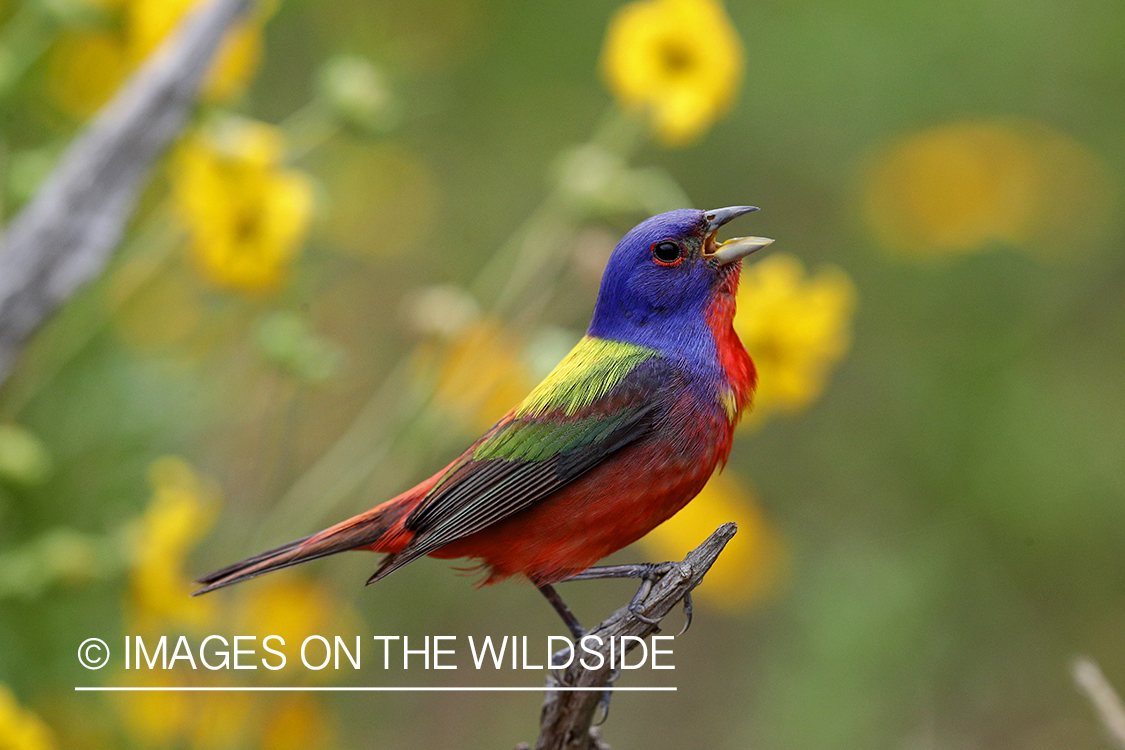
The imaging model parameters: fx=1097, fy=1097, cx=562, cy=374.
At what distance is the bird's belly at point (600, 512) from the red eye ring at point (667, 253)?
12.5 inches

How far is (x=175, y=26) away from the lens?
9.31 ft

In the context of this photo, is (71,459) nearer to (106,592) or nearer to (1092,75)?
(106,592)

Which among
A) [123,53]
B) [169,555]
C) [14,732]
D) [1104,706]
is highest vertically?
[123,53]

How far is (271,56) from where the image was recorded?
5344 millimetres

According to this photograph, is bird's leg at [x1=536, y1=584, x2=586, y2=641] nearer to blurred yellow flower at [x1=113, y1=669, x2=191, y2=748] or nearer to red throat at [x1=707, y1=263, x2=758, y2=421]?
red throat at [x1=707, y1=263, x2=758, y2=421]

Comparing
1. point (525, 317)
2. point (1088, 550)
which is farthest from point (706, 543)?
point (1088, 550)

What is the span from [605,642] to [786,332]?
116cm

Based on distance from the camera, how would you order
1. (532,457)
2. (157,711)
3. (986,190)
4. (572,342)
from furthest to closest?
(986,190) → (157,711) → (572,342) → (532,457)

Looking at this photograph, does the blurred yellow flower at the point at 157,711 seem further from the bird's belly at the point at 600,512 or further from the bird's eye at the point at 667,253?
the bird's eye at the point at 667,253

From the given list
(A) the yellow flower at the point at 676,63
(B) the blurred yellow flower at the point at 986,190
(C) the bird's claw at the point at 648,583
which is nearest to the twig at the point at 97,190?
(A) the yellow flower at the point at 676,63

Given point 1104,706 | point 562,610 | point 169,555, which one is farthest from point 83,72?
point 1104,706

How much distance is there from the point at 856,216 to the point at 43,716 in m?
4.11

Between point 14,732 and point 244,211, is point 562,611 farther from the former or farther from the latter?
point 244,211

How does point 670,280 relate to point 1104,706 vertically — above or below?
above
